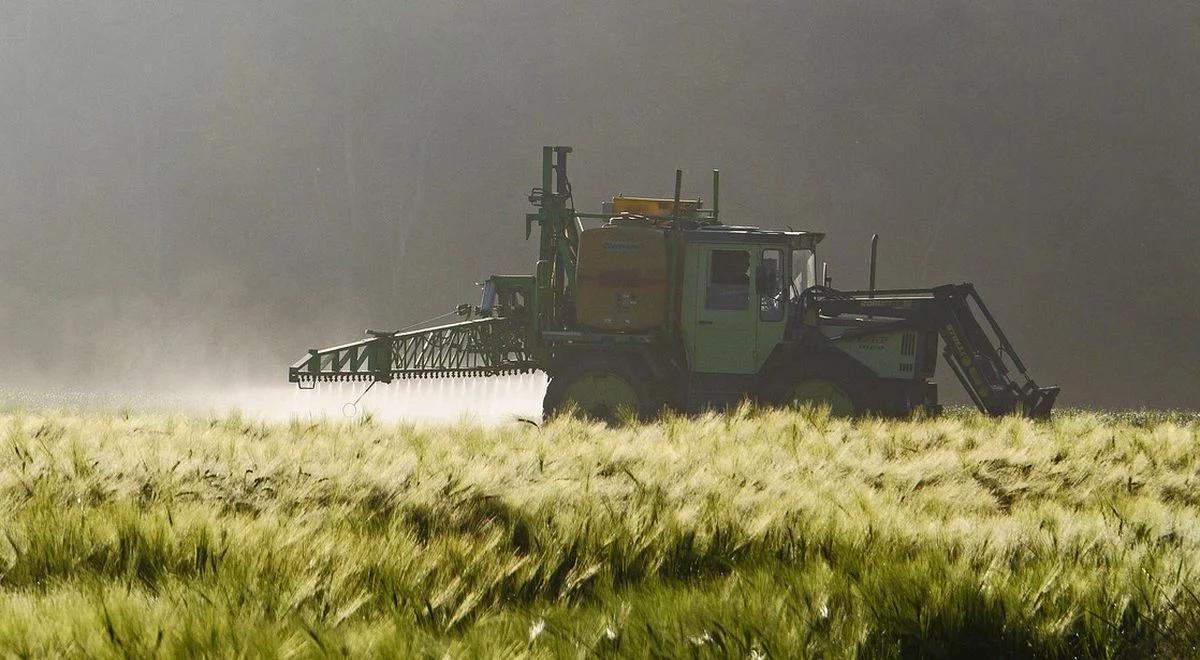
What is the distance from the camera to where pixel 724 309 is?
41.3 feet

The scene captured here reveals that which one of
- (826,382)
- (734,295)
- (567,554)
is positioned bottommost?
(826,382)

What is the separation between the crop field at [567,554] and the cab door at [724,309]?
6644mm

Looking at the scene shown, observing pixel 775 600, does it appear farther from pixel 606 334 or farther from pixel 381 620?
pixel 606 334

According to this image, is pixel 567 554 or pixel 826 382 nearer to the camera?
pixel 567 554

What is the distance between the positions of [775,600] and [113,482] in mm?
2639

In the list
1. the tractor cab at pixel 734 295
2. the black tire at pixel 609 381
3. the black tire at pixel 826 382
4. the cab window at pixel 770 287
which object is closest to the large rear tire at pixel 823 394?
the black tire at pixel 826 382

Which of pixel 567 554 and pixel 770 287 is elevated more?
pixel 770 287

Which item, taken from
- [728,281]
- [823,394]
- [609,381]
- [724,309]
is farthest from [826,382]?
[609,381]

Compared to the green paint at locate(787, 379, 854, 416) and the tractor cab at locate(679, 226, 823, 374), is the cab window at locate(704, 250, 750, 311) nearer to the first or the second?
the tractor cab at locate(679, 226, 823, 374)

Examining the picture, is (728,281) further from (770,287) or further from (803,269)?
(803,269)

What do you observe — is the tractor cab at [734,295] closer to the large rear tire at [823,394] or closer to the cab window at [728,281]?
the cab window at [728,281]

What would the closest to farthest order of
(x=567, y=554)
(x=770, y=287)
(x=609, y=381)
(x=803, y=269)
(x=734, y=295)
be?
(x=567, y=554)
(x=770, y=287)
(x=734, y=295)
(x=609, y=381)
(x=803, y=269)

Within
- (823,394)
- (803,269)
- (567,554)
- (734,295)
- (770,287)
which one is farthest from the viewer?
(803,269)

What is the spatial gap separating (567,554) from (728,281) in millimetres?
9242
